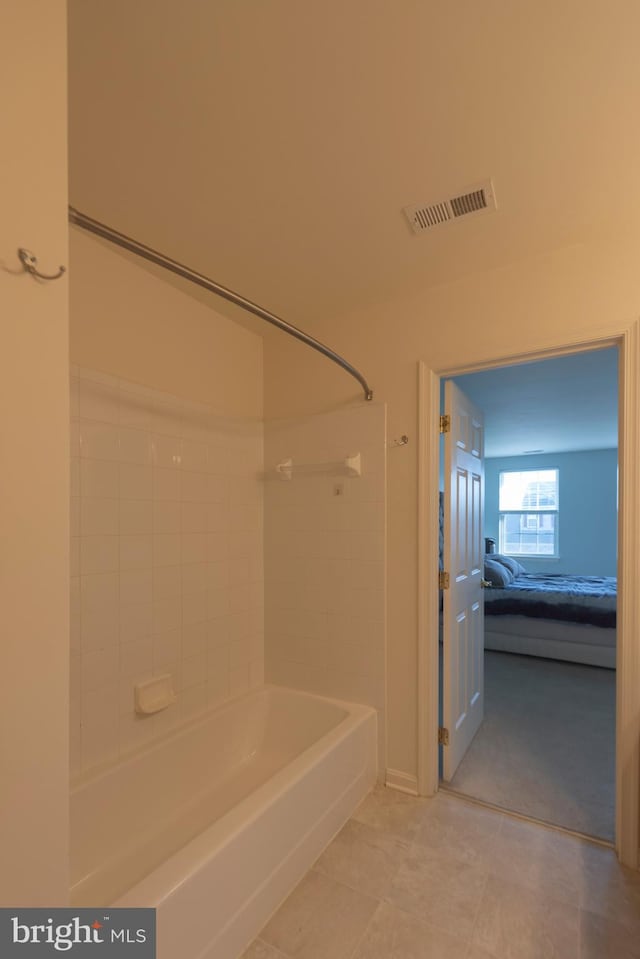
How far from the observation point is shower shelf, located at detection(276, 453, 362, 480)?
231 cm

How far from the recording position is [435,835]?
1.90m

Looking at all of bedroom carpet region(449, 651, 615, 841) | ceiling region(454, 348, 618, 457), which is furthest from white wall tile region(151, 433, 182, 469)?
bedroom carpet region(449, 651, 615, 841)

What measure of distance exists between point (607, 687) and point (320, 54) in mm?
4429

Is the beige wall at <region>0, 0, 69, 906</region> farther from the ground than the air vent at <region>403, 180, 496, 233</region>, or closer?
closer

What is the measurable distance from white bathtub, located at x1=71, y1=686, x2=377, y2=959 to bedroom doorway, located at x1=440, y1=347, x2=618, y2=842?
0.69m

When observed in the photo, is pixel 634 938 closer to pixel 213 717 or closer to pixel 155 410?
pixel 213 717

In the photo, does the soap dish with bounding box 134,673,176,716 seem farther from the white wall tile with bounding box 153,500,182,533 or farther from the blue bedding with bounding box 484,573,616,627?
the blue bedding with bounding box 484,573,616,627

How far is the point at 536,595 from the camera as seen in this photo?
4348 millimetres

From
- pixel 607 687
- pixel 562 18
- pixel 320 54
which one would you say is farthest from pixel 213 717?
pixel 607 687

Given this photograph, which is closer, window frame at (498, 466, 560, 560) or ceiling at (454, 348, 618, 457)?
ceiling at (454, 348, 618, 457)

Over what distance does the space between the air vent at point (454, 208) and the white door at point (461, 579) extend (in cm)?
82

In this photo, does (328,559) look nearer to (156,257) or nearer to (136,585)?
(136,585)

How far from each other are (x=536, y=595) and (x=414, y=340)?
10.7 feet

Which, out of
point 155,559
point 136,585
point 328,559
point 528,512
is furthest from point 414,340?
point 528,512
